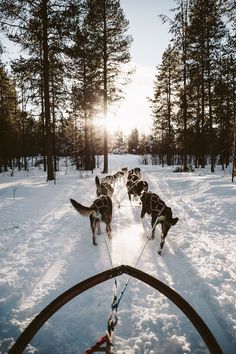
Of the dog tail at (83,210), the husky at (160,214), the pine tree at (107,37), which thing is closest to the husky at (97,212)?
the dog tail at (83,210)

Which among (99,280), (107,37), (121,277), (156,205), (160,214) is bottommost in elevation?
(121,277)

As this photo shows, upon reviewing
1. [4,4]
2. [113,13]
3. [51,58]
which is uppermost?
[113,13]

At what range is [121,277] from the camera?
14.9 feet

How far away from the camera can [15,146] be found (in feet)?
116

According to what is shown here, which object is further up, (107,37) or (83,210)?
(107,37)

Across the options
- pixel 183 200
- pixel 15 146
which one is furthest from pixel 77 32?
pixel 15 146

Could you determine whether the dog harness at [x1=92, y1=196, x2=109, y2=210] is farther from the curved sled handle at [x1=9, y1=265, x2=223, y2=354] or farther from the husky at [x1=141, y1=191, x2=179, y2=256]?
the curved sled handle at [x1=9, y1=265, x2=223, y2=354]

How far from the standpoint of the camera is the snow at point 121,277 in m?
3.21

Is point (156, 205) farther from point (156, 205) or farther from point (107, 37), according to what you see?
point (107, 37)

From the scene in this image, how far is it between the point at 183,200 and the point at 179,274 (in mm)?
6496

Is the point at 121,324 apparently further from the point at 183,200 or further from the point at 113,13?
the point at 113,13

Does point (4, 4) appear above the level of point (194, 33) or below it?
below

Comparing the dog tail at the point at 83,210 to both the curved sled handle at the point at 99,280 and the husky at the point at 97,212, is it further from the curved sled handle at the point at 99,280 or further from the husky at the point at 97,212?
the curved sled handle at the point at 99,280

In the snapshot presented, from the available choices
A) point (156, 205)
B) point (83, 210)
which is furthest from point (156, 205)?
point (83, 210)
